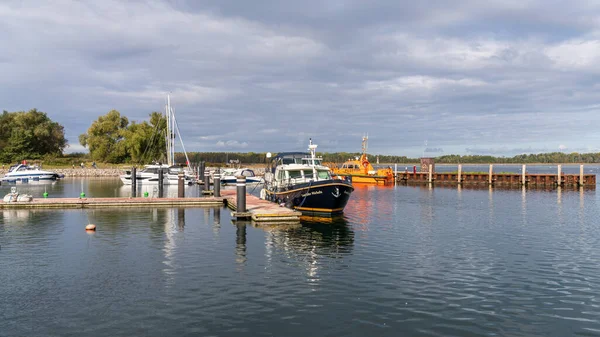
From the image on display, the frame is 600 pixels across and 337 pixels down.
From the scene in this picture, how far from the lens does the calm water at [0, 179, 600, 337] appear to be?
1015cm

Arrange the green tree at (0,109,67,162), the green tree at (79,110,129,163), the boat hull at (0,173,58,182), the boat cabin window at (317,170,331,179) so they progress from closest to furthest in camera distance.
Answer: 1. the boat cabin window at (317,170,331,179)
2. the boat hull at (0,173,58,182)
3. the green tree at (0,109,67,162)
4. the green tree at (79,110,129,163)

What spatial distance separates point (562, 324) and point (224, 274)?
9164 mm

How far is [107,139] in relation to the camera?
9912cm

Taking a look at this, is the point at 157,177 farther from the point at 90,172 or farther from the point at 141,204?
the point at 141,204

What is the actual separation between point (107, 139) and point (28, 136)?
15.0 meters

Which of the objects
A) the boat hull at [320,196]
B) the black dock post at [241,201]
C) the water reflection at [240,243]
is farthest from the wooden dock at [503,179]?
the water reflection at [240,243]

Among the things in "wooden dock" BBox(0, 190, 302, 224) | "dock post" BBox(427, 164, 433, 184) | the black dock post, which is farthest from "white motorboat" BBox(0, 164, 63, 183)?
"dock post" BBox(427, 164, 433, 184)

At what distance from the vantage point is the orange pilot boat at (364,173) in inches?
2763

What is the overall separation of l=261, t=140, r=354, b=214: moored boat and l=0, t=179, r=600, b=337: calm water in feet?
8.69

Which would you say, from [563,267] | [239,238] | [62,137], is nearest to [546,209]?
[563,267]

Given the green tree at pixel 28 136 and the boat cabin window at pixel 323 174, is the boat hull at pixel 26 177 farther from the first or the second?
the boat cabin window at pixel 323 174

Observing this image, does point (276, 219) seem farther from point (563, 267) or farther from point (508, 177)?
point (508, 177)

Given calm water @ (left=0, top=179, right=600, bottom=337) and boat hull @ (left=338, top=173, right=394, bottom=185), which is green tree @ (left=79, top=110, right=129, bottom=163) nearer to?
boat hull @ (left=338, top=173, right=394, bottom=185)

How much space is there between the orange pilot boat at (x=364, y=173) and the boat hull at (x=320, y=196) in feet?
136
